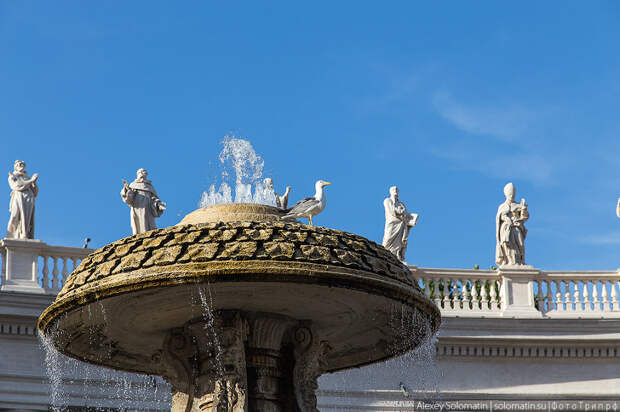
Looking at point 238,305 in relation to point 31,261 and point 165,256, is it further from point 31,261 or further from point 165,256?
point 31,261

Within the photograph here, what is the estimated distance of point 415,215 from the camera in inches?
1072

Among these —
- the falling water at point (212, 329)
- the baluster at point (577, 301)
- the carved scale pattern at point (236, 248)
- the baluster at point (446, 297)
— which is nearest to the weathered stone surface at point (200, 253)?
the carved scale pattern at point (236, 248)

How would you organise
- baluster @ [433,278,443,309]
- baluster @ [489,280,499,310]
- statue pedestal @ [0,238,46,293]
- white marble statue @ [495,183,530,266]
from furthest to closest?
white marble statue @ [495,183,530,266] < baluster @ [489,280,499,310] < baluster @ [433,278,443,309] < statue pedestal @ [0,238,46,293]

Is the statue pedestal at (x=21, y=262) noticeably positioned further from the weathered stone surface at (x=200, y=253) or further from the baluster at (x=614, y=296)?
the weathered stone surface at (x=200, y=253)

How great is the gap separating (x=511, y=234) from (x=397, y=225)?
2770 mm

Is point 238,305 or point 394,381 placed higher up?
point 394,381

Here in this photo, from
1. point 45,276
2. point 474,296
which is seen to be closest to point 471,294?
point 474,296

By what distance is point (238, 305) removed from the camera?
9.91m

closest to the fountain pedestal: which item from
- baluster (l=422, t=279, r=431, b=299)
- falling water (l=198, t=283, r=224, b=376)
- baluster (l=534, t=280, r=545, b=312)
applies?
falling water (l=198, t=283, r=224, b=376)

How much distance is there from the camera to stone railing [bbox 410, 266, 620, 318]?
26.5 metres

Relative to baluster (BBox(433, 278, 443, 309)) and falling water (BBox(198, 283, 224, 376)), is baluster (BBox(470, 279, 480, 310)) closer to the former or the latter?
baluster (BBox(433, 278, 443, 309))

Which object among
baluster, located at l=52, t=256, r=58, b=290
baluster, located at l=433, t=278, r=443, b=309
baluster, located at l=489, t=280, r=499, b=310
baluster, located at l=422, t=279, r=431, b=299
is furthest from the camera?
baluster, located at l=489, t=280, r=499, b=310

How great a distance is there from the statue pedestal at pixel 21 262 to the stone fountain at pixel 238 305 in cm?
1347

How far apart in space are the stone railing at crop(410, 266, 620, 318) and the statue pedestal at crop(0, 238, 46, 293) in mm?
8325
